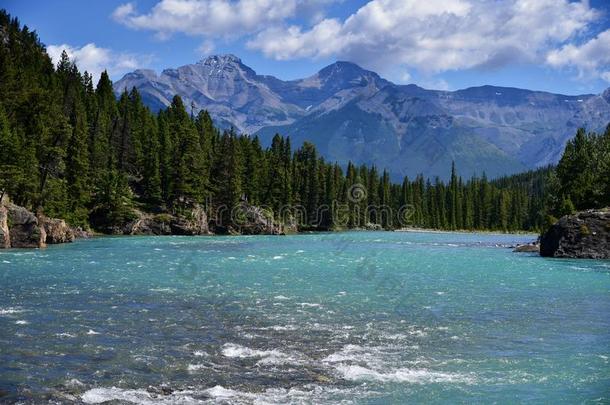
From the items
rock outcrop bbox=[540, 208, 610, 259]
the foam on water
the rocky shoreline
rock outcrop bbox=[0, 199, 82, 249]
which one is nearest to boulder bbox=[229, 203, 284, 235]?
the rocky shoreline

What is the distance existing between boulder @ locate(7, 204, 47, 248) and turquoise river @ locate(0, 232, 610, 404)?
80.4 ft

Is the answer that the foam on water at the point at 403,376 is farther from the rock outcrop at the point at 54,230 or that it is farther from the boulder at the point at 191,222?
the boulder at the point at 191,222

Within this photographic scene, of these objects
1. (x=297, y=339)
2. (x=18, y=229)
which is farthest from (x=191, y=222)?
(x=297, y=339)

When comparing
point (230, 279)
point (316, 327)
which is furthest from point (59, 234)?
point (316, 327)

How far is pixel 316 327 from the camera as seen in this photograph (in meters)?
22.6

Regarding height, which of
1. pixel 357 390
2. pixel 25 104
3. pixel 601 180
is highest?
pixel 25 104

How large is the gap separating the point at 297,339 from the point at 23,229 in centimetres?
5102

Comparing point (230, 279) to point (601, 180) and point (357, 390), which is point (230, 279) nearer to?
point (357, 390)

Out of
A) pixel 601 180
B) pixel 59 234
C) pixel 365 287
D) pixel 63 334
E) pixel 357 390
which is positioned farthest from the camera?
pixel 601 180

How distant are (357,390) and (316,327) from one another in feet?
25.0

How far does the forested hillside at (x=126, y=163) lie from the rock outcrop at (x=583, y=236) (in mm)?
27400

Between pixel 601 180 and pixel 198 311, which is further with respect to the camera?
pixel 601 180

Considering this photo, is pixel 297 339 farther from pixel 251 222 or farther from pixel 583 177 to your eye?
pixel 251 222

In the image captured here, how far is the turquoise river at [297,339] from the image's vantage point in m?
14.9
